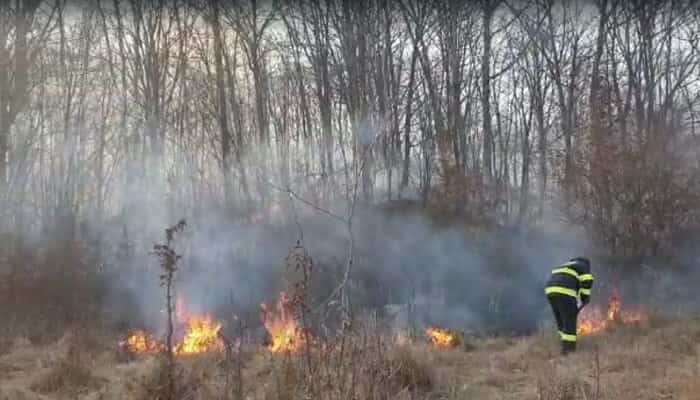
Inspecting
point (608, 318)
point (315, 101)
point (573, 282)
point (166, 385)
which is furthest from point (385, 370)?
point (315, 101)

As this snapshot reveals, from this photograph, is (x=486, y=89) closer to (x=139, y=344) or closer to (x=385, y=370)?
(x=139, y=344)

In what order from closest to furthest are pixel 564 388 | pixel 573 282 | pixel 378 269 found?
pixel 564 388
pixel 573 282
pixel 378 269

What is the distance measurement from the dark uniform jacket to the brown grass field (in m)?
0.70

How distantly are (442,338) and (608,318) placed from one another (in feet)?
9.83

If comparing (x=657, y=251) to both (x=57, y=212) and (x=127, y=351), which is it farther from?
(x=57, y=212)

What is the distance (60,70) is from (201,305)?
796 centimetres


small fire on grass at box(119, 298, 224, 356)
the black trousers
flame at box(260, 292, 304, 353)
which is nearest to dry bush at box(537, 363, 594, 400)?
the black trousers

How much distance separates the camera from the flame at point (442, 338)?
950 centimetres

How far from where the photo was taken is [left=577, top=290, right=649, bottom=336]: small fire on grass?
10.2 metres

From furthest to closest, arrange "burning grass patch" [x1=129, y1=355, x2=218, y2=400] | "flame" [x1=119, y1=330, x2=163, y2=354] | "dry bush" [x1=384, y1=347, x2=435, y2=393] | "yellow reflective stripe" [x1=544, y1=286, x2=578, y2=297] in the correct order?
"flame" [x1=119, y1=330, x2=163, y2=354] < "yellow reflective stripe" [x1=544, y1=286, x2=578, y2=297] < "dry bush" [x1=384, y1=347, x2=435, y2=393] < "burning grass patch" [x1=129, y1=355, x2=218, y2=400]

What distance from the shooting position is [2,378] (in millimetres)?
7266

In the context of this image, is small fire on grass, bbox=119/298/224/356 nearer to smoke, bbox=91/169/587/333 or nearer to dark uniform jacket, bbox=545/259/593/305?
smoke, bbox=91/169/587/333

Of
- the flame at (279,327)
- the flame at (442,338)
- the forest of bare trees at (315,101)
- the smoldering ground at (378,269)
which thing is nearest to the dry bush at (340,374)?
the flame at (279,327)

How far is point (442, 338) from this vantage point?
386 inches
